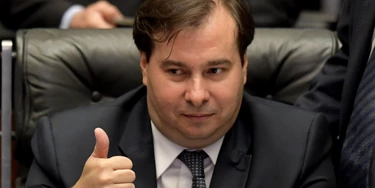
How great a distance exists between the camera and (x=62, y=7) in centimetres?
351

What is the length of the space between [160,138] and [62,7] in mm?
1562

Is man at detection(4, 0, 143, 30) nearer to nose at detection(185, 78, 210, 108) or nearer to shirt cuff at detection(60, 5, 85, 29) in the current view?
shirt cuff at detection(60, 5, 85, 29)

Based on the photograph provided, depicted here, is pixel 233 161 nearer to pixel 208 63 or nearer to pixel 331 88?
pixel 208 63

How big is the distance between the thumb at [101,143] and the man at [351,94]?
63 cm

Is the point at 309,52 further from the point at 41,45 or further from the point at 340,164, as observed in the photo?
the point at 41,45

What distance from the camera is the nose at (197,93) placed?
1925mm

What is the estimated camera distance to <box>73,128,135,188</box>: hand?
1.84 metres

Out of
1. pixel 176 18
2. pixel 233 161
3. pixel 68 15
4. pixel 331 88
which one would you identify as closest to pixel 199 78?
pixel 176 18

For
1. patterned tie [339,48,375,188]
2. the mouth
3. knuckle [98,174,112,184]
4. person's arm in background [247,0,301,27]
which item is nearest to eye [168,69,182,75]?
the mouth

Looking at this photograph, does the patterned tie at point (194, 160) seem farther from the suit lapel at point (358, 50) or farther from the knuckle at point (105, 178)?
the suit lapel at point (358, 50)

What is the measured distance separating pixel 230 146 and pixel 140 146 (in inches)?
9.4

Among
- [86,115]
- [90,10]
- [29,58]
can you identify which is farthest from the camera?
[90,10]

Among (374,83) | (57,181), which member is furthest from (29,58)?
(374,83)

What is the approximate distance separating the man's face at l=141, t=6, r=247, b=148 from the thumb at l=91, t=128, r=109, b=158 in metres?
0.19
